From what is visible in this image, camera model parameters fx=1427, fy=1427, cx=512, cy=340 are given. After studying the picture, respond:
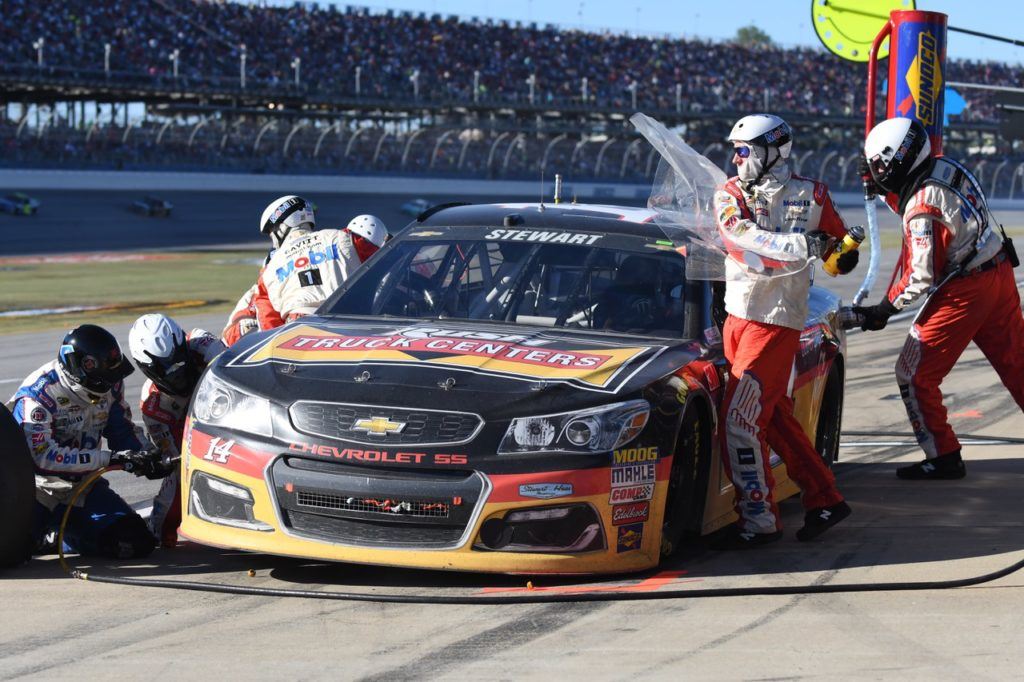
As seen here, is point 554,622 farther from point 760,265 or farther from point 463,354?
point 760,265

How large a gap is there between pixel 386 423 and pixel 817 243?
193 cm

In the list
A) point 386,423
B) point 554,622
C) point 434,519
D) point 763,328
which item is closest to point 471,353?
point 386,423

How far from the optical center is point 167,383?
18.5ft

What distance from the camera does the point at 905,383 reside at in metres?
7.40

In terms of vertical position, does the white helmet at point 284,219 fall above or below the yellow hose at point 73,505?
above

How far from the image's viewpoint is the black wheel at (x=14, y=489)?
486cm

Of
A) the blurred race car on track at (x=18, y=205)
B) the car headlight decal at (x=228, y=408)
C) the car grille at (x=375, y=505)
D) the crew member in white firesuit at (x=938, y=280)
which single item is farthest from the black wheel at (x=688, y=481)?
the blurred race car on track at (x=18, y=205)

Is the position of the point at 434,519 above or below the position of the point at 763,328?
below

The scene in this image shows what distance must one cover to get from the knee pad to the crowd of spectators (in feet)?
143

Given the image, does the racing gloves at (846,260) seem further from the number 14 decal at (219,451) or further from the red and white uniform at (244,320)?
the red and white uniform at (244,320)

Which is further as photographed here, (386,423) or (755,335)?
(755,335)

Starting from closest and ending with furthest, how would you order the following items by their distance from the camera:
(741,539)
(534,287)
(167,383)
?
(741,539) → (167,383) → (534,287)

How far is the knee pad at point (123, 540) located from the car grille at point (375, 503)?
904 mm

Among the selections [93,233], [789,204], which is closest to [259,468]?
[789,204]
